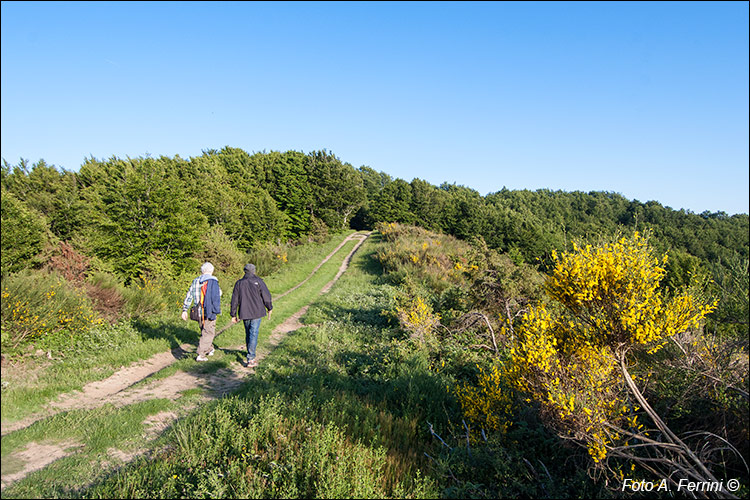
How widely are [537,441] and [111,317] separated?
9.69 metres

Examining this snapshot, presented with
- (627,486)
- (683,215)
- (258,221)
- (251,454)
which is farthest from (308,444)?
(683,215)

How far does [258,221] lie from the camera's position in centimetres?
3416

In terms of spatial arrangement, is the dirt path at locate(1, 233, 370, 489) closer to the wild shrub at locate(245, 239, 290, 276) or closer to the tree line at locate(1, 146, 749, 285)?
the tree line at locate(1, 146, 749, 285)

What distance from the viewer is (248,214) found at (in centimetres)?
3291

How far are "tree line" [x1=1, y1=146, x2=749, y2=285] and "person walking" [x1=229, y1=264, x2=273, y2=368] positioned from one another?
3.66 metres

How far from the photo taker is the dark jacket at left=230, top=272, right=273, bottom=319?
8.09m

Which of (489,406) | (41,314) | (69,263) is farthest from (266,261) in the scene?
(489,406)

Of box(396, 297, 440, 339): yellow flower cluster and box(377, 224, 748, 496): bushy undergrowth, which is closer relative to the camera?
box(377, 224, 748, 496): bushy undergrowth

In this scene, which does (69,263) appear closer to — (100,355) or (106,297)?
(106,297)

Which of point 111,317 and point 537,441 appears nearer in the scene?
point 537,441

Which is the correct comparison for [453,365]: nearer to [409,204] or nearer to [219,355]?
[219,355]

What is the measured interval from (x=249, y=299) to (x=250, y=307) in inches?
7.1

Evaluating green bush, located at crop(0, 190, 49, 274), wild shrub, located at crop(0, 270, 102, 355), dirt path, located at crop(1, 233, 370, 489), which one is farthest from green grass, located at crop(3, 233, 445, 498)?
green bush, located at crop(0, 190, 49, 274)

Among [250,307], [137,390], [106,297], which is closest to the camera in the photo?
[137,390]
